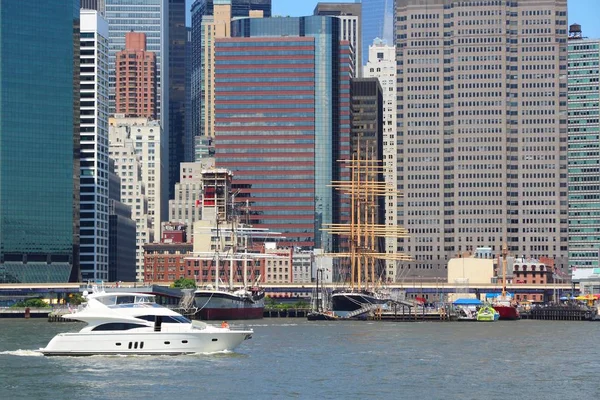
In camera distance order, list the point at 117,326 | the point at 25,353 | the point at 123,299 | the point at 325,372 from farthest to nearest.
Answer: the point at 25,353, the point at 123,299, the point at 117,326, the point at 325,372

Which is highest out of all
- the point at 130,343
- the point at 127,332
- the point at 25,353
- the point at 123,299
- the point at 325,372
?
the point at 123,299

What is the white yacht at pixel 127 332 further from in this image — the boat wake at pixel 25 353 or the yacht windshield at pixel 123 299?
the boat wake at pixel 25 353

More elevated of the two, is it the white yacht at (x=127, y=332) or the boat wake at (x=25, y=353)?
the white yacht at (x=127, y=332)

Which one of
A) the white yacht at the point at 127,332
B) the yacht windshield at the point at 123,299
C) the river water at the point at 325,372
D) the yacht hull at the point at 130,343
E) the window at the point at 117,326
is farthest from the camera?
the yacht windshield at the point at 123,299

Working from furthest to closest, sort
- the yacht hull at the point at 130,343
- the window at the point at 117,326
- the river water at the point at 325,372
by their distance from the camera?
1. the window at the point at 117,326
2. the yacht hull at the point at 130,343
3. the river water at the point at 325,372

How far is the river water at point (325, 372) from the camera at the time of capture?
9012cm

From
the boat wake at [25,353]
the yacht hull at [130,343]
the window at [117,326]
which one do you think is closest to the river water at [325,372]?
the boat wake at [25,353]

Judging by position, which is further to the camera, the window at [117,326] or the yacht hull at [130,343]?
the window at [117,326]

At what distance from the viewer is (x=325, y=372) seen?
4077 inches

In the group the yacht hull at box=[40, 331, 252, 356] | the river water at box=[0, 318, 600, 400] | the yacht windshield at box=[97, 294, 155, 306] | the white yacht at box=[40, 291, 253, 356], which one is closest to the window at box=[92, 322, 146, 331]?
the white yacht at box=[40, 291, 253, 356]

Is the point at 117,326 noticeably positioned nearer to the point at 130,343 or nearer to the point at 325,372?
the point at 130,343

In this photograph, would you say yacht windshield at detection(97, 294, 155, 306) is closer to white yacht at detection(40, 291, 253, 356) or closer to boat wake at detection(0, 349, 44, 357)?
white yacht at detection(40, 291, 253, 356)

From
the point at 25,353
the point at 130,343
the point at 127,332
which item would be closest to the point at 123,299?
the point at 127,332

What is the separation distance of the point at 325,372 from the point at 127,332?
57.1ft
